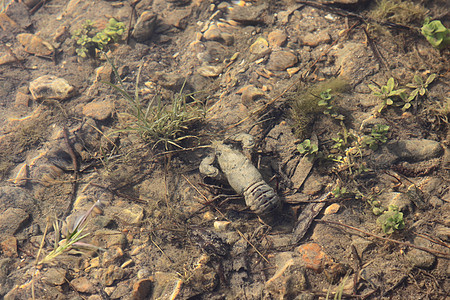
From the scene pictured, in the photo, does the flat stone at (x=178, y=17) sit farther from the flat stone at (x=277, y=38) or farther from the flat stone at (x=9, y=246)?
the flat stone at (x=9, y=246)

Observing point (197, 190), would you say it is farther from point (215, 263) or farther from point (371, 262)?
point (371, 262)

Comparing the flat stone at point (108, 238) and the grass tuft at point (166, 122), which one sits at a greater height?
the grass tuft at point (166, 122)

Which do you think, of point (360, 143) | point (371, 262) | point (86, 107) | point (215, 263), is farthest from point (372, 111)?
point (86, 107)

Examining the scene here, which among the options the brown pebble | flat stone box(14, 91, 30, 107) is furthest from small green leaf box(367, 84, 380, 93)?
flat stone box(14, 91, 30, 107)

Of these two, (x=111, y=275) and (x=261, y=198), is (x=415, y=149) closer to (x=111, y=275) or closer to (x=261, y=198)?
(x=261, y=198)

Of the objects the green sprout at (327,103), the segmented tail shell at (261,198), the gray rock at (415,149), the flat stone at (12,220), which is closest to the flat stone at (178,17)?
the green sprout at (327,103)

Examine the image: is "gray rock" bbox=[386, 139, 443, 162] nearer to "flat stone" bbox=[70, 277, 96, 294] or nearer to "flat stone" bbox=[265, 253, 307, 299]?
"flat stone" bbox=[265, 253, 307, 299]
